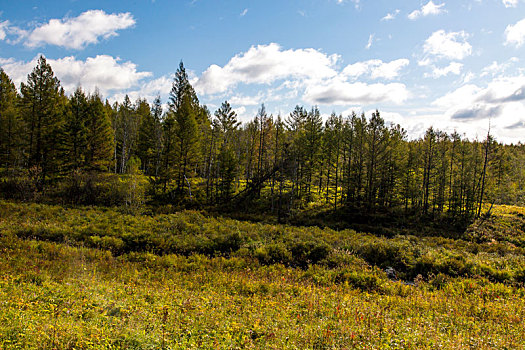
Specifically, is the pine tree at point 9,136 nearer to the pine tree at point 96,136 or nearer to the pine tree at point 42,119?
the pine tree at point 42,119

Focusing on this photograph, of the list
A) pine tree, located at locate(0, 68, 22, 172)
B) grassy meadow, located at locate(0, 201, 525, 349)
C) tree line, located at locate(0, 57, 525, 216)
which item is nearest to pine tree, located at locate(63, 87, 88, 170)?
tree line, located at locate(0, 57, 525, 216)

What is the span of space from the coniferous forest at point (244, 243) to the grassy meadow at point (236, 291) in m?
0.07

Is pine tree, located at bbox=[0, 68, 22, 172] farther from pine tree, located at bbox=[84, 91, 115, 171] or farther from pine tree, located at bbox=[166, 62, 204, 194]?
pine tree, located at bbox=[166, 62, 204, 194]

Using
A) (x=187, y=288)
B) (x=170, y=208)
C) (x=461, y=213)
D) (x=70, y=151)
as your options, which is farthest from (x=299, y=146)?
(x=70, y=151)

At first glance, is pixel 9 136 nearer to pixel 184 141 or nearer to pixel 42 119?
pixel 42 119

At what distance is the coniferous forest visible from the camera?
20.8ft

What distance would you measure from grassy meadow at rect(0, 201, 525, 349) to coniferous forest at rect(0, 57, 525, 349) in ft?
0.22

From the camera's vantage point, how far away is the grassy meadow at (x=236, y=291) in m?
5.82

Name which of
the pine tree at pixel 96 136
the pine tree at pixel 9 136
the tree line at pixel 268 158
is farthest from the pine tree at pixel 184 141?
the pine tree at pixel 9 136

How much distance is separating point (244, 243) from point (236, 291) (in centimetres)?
786

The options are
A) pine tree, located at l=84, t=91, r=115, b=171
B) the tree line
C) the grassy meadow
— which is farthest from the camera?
pine tree, located at l=84, t=91, r=115, b=171

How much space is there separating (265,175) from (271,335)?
1182 inches

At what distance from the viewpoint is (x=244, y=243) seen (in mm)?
17875

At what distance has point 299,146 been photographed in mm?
33406
